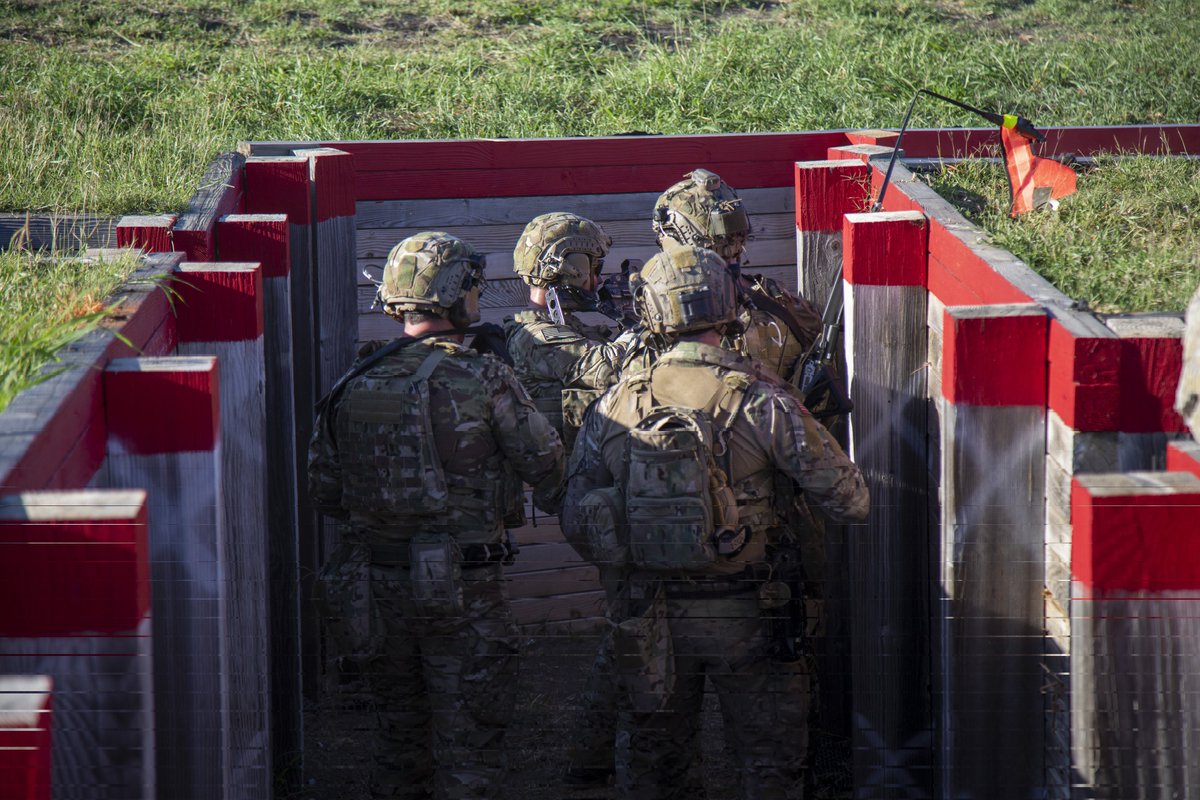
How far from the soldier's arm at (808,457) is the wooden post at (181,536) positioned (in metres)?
1.63

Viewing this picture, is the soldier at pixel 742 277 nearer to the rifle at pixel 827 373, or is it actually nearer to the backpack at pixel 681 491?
the rifle at pixel 827 373

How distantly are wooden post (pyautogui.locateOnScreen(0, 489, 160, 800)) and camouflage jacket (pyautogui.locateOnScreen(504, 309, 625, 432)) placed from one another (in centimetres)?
286

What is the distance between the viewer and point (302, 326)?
217 inches

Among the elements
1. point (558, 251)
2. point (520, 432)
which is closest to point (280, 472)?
point (520, 432)

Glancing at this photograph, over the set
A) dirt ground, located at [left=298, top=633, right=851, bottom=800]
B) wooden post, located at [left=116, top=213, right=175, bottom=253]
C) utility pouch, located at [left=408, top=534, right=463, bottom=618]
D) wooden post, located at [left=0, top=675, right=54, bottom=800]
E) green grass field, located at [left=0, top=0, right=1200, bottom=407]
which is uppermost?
green grass field, located at [left=0, top=0, right=1200, bottom=407]

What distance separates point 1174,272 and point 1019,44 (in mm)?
6540

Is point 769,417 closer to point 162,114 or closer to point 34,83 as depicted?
point 162,114

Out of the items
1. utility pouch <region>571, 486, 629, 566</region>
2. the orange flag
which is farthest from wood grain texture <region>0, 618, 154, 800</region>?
the orange flag

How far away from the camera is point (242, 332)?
3963mm

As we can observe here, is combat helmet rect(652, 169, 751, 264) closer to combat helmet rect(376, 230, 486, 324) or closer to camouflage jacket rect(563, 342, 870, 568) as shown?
combat helmet rect(376, 230, 486, 324)

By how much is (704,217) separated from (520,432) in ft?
5.15

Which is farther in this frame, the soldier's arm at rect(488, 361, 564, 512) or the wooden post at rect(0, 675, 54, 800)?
the soldier's arm at rect(488, 361, 564, 512)

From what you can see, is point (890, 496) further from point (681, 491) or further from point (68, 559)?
point (68, 559)

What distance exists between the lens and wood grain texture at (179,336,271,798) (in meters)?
3.59
